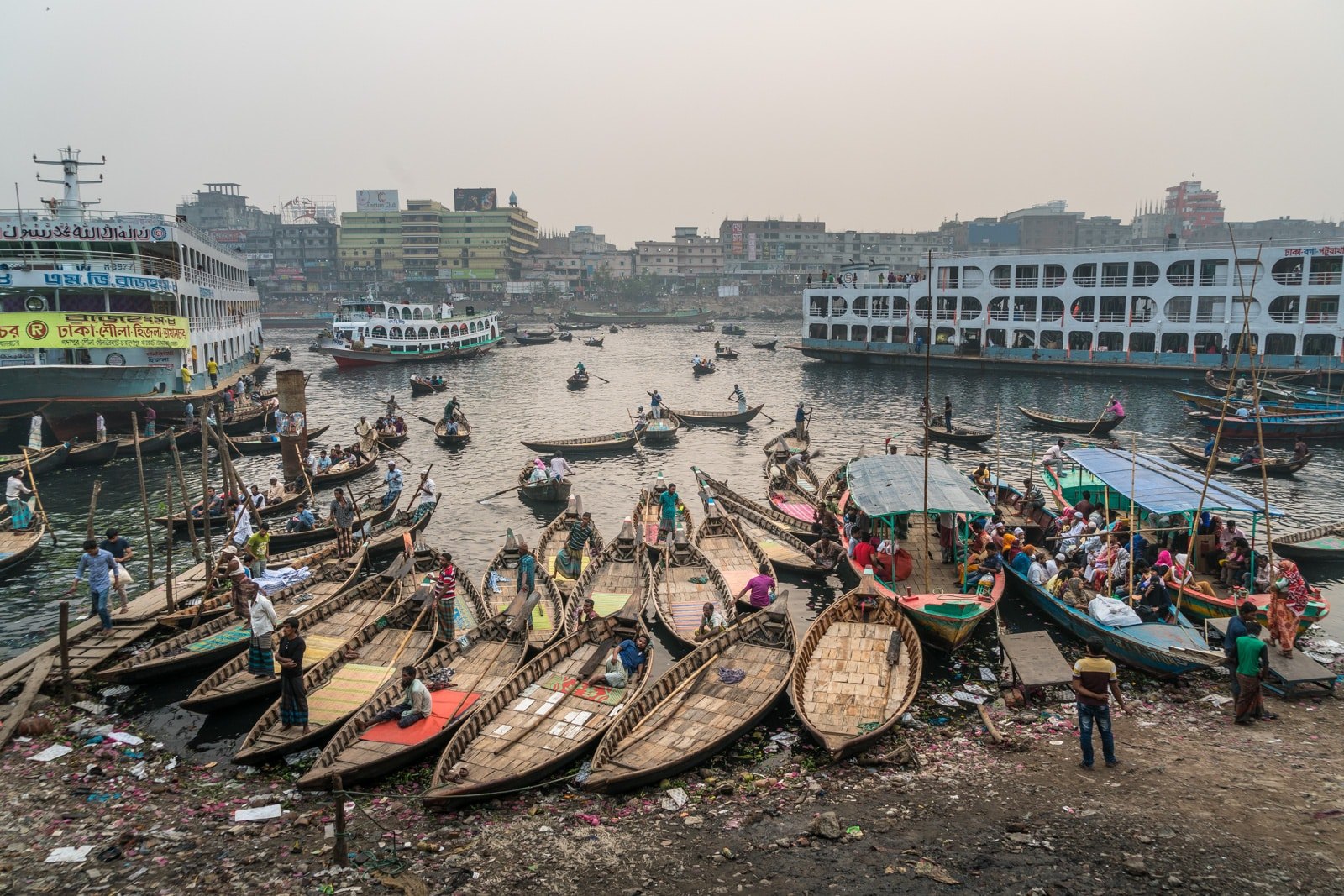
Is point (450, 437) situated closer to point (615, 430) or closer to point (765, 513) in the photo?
point (615, 430)

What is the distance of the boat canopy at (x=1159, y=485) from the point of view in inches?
736

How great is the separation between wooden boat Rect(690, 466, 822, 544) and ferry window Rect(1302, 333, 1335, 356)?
163 ft

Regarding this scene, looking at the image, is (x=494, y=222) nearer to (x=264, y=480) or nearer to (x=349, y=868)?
(x=264, y=480)

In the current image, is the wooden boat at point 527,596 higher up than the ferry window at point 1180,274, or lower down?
lower down

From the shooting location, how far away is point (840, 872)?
389 inches

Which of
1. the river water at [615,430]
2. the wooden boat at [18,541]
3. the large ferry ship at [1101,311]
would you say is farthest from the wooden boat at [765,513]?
the large ferry ship at [1101,311]

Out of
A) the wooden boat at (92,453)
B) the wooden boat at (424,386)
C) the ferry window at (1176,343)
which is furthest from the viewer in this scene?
the ferry window at (1176,343)

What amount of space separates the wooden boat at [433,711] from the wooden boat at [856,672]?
5.16 m

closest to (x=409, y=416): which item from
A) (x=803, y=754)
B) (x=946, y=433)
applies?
(x=946, y=433)

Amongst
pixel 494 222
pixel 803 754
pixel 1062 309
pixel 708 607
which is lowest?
pixel 803 754

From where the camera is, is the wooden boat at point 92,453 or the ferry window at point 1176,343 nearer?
the wooden boat at point 92,453

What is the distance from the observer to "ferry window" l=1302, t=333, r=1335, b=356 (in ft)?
186

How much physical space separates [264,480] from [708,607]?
2501 centimetres

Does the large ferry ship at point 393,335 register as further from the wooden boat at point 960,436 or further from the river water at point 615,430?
the wooden boat at point 960,436
